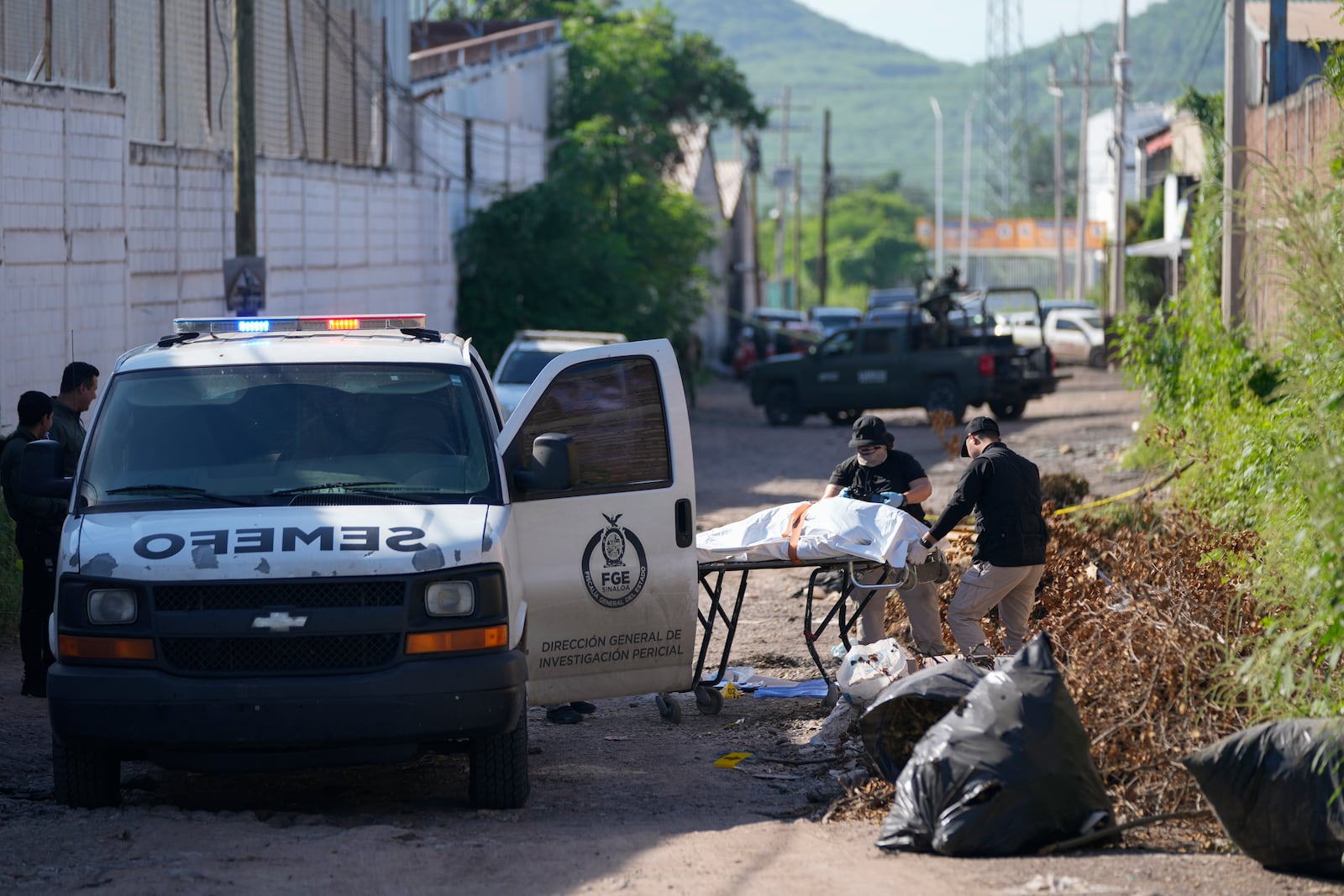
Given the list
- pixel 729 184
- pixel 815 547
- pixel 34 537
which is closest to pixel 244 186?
pixel 34 537

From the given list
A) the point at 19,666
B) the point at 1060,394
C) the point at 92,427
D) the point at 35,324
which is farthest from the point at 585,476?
the point at 1060,394

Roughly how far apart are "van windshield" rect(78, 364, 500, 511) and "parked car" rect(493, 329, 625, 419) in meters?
10.8

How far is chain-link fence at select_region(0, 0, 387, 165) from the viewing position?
1427cm

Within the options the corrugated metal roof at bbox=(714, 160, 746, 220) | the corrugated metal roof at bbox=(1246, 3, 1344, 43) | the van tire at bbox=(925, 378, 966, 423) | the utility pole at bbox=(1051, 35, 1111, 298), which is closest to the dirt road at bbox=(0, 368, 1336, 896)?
the corrugated metal roof at bbox=(1246, 3, 1344, 43)

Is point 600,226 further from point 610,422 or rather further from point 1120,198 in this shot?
point 610,422

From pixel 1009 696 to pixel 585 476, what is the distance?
7.73 ft

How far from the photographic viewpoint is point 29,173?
12.9 m

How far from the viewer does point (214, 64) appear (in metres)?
19.0

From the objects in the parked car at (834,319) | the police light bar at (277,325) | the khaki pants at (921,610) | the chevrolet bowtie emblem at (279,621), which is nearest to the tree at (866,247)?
the parked car at (834,319)

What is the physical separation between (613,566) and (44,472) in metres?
→ 2.48

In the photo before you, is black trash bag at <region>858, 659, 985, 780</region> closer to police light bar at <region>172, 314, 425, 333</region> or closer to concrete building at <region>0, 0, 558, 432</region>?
police light bar at <region>172, 314, 425, 333</region>

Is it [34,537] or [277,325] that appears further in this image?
[34,537]

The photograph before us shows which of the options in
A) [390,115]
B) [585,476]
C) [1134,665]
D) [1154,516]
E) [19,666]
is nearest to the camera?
[1134,665]

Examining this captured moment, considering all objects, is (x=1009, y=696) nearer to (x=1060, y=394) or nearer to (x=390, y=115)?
(x=390, y=115)
